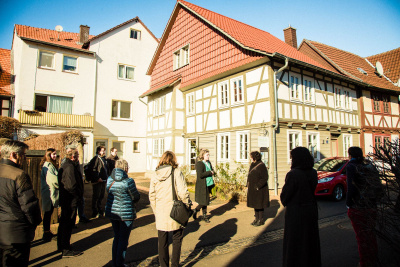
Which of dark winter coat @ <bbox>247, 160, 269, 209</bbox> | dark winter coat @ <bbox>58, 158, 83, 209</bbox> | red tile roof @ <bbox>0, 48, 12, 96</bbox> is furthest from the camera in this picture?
red tile roof @ <bbox>0, 48, 12, 96</bbox>

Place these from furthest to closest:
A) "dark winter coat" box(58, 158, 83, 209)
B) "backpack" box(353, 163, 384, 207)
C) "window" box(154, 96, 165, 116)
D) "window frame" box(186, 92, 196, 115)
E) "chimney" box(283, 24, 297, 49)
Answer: "chimney" box(283, 24, 297, 49) < "window" box(154, 96, 165, 116) < "window frame" box(186, 92, 196, 115) < "dark winter coat" box(58, 158, 83, 209) < "backpack" box(353, 163, 384, 207)

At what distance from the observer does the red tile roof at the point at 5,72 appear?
18812mm

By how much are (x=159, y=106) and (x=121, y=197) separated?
14414mm

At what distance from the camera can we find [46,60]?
18578mm

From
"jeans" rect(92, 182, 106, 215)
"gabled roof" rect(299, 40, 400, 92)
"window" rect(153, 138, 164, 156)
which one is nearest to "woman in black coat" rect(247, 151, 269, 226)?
"jeans" rect(92, 182, 106, 215)

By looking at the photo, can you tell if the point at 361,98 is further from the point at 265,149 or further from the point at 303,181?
the point at 303,181

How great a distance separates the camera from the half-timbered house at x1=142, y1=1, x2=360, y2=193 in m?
11.8

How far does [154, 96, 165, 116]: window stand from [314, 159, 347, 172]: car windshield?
1049 cm

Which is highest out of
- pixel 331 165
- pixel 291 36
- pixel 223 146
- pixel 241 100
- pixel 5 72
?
pixel 291 36

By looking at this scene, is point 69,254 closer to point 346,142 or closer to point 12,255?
point 12,255

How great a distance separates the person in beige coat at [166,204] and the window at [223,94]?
10.2 meters

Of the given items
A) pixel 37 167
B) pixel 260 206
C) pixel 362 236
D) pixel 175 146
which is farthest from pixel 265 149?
pixel 37 167

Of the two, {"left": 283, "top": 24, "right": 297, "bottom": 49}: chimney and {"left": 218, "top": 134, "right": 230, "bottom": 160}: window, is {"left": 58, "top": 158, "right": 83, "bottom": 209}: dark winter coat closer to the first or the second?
{"left": 218, "top": 134, "right": 230, "bottom": 160}: window

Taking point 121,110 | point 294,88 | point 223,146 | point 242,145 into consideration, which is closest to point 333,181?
point 242,145
